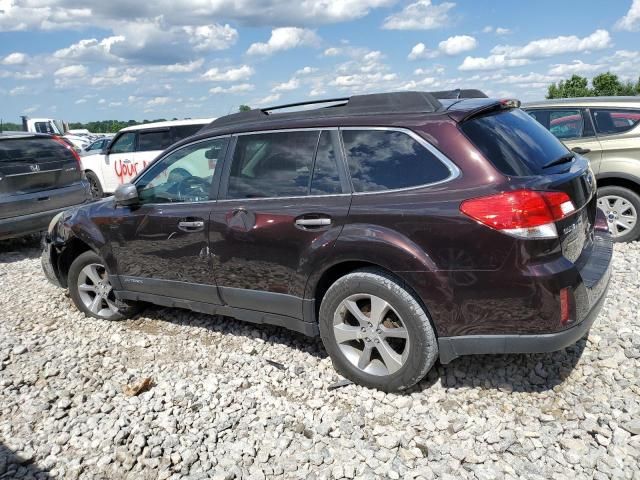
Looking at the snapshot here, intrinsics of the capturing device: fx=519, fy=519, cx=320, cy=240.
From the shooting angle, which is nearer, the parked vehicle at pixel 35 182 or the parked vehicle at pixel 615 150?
the parked vehicle at pixel 615 150

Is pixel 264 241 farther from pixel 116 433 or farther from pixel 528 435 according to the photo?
pixel 528 435

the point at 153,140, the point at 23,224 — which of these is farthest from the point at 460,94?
the point at 153,140

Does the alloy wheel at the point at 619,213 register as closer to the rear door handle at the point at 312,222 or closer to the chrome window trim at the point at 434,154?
the chrome window trim at the point at 434,154

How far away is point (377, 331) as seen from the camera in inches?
128

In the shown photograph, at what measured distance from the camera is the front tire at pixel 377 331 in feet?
10.1

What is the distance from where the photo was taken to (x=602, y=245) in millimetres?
3400

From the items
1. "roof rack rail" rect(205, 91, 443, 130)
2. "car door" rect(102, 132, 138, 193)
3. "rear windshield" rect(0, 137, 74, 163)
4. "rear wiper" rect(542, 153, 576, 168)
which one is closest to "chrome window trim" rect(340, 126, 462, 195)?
"roof rack rail" rect(205, 91, 443, 130)

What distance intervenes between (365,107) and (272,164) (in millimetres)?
762

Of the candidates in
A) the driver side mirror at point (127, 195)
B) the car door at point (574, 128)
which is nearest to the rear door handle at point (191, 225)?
the driver side mirror at point (127, 195)

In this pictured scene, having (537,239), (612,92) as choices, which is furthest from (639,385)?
(612,92)

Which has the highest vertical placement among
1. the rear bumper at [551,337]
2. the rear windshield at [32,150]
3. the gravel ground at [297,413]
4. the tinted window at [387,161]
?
the rear windshield at [32,150]

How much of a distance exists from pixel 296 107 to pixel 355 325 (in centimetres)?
172

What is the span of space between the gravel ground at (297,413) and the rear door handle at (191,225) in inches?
39.6

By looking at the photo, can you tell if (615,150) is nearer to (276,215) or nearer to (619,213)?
(619,213)
